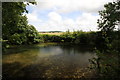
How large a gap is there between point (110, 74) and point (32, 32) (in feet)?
76.3

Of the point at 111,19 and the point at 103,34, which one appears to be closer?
the point at 111,19

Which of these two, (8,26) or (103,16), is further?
(8,26)

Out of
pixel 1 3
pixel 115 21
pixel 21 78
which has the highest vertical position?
pixel 1 3

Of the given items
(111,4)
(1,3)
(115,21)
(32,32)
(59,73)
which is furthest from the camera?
(32,32)

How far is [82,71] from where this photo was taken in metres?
7.95

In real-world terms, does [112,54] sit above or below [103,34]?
below

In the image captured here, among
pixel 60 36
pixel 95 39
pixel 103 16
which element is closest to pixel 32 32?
pixel 60 36

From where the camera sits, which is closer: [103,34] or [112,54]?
[112,54]

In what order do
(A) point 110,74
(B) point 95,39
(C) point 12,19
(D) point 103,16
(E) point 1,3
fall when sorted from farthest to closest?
(B) point 95,39
(C) point 12,19
(E) point 1,3
(D) point 103,16
(A) point 110,74

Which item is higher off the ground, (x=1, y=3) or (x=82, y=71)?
(x=1, y=3)

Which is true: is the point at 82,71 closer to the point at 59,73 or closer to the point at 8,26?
the point at 59,73

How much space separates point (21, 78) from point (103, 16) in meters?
5.57

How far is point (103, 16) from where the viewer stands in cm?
393

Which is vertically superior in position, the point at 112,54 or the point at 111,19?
the point at 111,19
